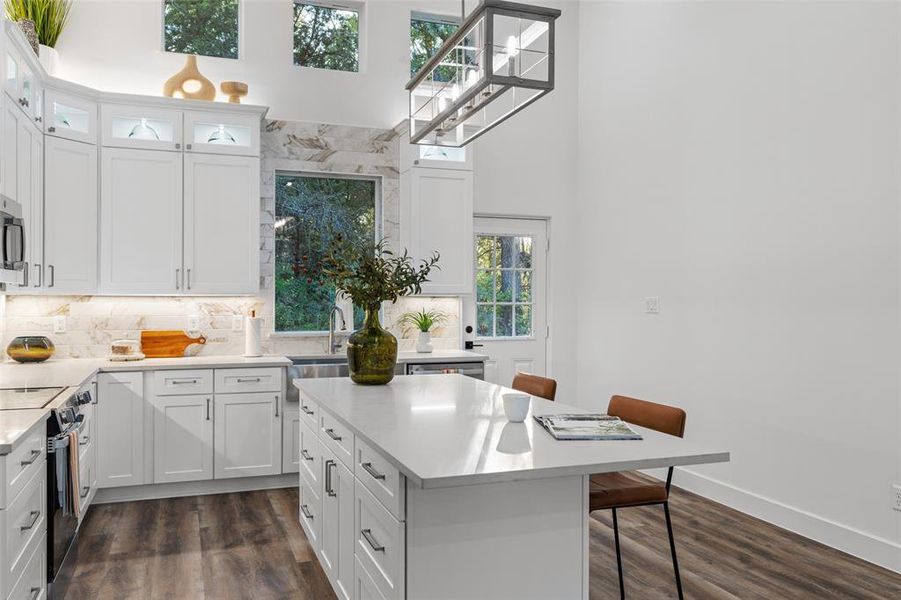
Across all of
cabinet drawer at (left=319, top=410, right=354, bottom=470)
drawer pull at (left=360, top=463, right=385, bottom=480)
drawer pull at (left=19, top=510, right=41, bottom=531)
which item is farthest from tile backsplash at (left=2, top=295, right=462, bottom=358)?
drawer pull at (left=360, top=463, right=385, bottom=480)

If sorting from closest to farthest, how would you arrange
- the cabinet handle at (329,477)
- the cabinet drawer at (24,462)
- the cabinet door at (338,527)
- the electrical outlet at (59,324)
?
1. the cabinet drawer at (24,462)
2. the cabinet door at (338,527)
3. the cabinet handle at (329,477)
4. the electrical outlet at (59,324)

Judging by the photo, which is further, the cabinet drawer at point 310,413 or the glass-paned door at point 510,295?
the glass-paned door at point 510,295

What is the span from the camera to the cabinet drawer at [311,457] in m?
3.23

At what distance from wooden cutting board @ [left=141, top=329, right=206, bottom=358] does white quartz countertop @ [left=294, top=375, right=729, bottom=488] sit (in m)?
2.37

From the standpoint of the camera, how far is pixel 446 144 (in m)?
3.42

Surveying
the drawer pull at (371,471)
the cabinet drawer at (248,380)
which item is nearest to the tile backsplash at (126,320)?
the cabinet drawer at (248,380)

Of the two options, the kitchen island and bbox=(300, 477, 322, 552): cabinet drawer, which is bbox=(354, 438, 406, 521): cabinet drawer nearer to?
the kitchen island

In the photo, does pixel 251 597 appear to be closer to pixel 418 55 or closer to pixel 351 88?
pixel 351 88

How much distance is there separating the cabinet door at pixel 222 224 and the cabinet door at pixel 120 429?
0.81 metres

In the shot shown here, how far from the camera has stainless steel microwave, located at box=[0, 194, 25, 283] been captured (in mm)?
3170

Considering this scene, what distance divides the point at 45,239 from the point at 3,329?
0.76 meters

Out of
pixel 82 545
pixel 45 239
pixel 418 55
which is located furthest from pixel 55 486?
pixel 418 55

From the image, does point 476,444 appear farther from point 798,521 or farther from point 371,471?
point 798,521

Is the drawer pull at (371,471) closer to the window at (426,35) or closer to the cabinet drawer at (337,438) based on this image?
the cabinet drawer at (337,438)
